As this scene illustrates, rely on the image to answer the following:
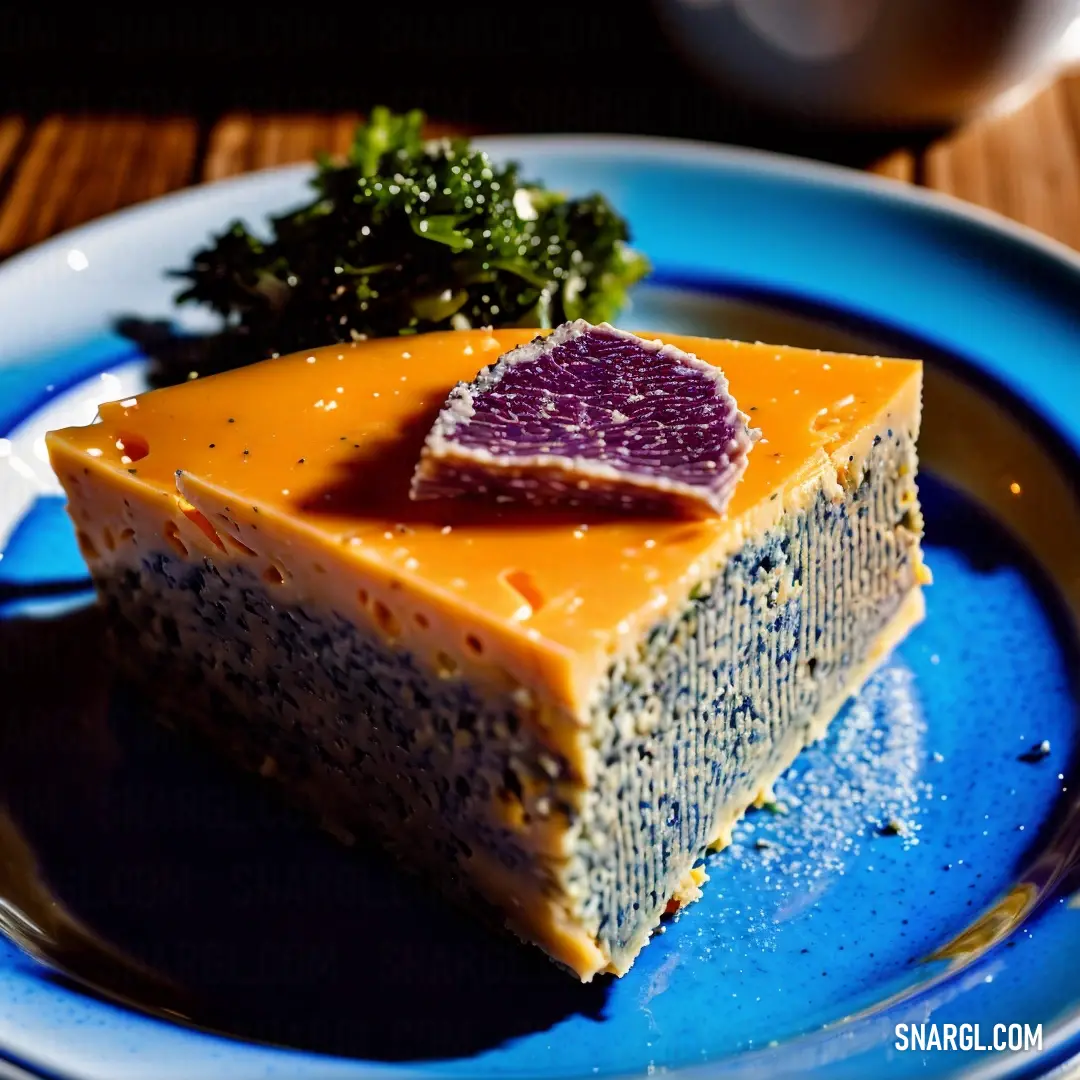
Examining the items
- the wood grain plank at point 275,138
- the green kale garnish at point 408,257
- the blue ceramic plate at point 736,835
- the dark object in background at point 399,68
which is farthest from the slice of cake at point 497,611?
the dark object in background at point 399,68

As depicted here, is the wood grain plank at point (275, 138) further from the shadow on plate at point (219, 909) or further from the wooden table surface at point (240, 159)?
the shadow on plate at point (219, 909)

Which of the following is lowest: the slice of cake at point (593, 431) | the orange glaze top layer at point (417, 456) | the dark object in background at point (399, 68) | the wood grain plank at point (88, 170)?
the wood grain plank at point (88, 170)

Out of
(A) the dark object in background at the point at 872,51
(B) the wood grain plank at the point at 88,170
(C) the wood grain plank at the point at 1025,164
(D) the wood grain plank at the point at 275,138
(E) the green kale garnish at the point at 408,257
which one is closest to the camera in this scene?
(E) the green kale garnish at the point at 408,257

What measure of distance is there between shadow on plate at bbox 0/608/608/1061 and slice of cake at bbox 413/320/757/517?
766 mm

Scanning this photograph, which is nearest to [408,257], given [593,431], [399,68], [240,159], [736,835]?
[593,431]

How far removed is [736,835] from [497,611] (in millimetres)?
800

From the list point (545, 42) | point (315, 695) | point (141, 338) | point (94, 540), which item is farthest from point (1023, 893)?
point (545, 42)

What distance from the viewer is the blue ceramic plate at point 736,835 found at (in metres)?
1.96

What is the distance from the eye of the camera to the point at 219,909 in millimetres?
2305

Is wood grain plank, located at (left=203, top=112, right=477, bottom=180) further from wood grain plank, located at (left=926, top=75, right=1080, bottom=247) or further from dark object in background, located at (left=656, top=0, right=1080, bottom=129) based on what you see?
wood grain plank, located at (left=926, top=75, right=1080, bottom=247)

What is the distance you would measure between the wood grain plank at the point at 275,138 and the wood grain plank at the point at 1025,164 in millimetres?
1648

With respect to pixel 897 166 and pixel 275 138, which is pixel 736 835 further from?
pixel 275 138

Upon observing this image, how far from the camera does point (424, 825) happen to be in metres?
2.29

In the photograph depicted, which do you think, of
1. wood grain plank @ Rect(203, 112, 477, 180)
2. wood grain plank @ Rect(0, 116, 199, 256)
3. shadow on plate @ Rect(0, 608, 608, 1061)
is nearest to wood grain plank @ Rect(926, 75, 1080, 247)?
wood grain plank @ Rect(203, 112, 477, 180)
